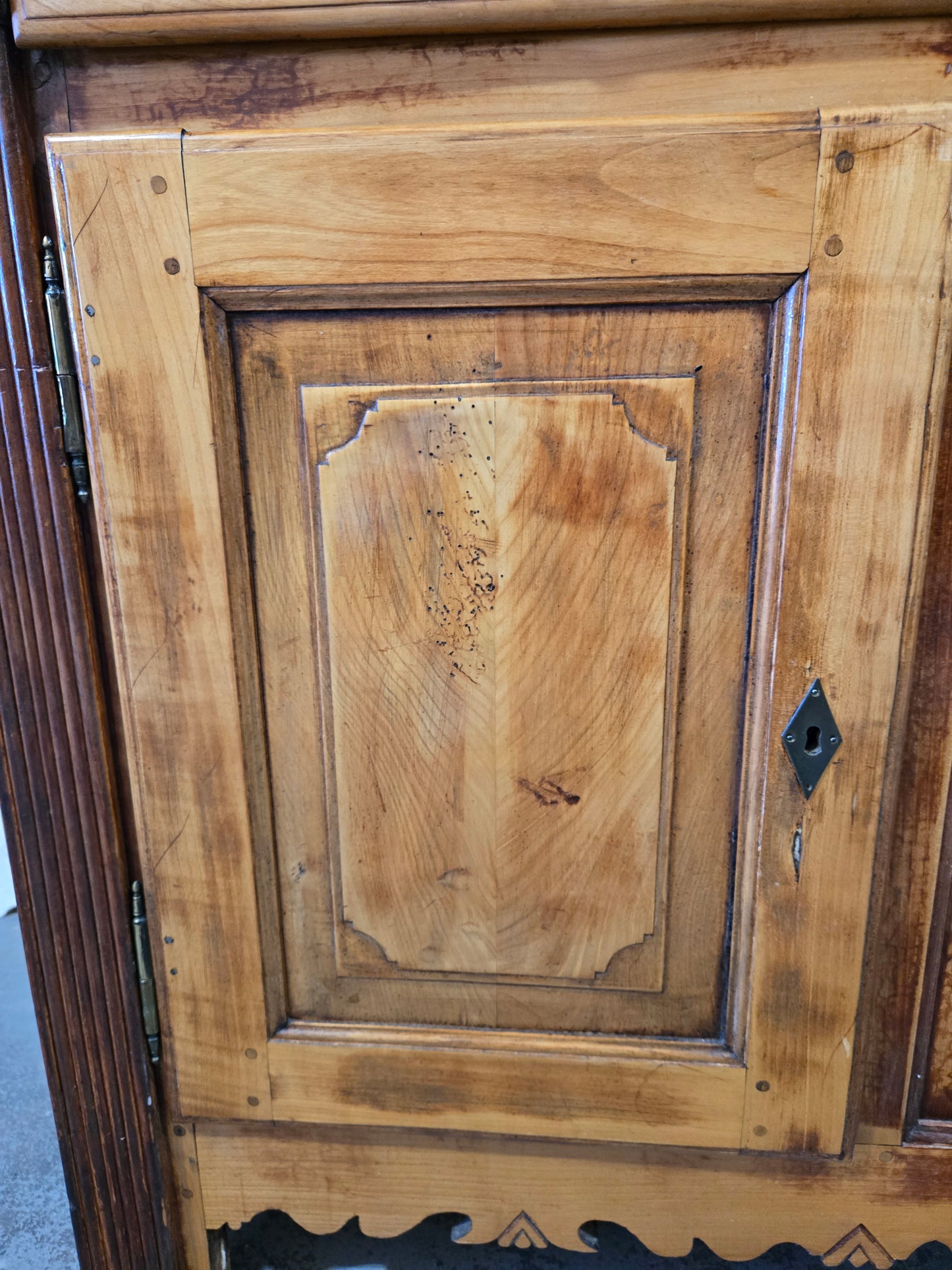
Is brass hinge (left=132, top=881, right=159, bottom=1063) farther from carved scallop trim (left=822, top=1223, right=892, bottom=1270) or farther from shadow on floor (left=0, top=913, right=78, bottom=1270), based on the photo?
carved scallop trim (left=822, top=1223, right=892, bottom=1270)

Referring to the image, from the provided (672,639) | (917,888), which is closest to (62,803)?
(672,639)

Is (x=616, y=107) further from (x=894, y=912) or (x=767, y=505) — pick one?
(x=894, y=912)

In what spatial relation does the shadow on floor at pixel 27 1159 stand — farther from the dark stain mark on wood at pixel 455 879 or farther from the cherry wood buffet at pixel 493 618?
the dark stain mark on wood at pixel 455 879

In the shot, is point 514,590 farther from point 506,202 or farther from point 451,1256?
point 451,1256

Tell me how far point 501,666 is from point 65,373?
464 millimetres

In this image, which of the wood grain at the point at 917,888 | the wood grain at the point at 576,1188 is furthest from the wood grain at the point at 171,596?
the wood grain at the point at 917,888

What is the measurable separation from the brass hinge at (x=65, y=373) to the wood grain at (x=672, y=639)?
0.48ft

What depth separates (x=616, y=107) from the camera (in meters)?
0.60

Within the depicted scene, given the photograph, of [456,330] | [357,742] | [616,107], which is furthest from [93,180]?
[357,742]

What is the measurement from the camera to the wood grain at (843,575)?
1.91ft

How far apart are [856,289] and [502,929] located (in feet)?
2.13

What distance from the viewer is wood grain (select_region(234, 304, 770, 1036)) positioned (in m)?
0.64

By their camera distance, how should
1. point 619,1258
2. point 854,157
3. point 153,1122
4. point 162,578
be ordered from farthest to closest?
point 619,1258 → point 153,1122 → point 162,578 → point 854,157

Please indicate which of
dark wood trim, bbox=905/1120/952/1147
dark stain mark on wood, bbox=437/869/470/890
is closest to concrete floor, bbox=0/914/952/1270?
dark wood trim, bbox=905/1120/952/1147
